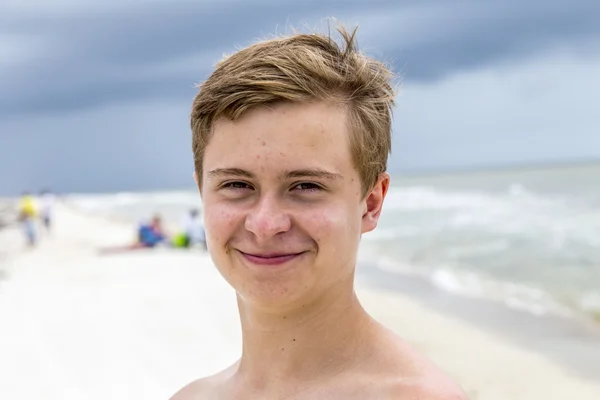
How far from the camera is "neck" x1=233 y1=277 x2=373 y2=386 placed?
1912mm

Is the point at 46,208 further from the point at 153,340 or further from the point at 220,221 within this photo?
the point at 220,221

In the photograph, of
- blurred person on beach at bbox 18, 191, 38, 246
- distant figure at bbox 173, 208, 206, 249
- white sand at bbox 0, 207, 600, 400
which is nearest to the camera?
white sand at bbox 0, 207, 600, 400

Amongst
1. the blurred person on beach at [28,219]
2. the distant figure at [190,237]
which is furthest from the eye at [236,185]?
the blurred person on beach at [28,219]

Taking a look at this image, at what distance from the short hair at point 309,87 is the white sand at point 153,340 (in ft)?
17.1

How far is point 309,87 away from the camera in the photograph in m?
1.76

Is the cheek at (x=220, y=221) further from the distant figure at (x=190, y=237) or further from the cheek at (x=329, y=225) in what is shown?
the distant figure at (x=190, y=237)

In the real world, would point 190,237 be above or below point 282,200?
below

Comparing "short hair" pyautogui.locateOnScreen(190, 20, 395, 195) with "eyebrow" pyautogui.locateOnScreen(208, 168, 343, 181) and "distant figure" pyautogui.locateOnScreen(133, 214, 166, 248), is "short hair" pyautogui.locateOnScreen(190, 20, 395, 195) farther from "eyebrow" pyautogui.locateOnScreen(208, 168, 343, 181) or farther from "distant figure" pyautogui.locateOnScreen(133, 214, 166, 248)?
"distant figure" pyautogui.locateOnScreen(133, 214, 166, 248)

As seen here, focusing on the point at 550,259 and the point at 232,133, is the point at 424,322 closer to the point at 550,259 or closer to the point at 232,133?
the point at 550,259

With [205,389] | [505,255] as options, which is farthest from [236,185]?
[505,255]

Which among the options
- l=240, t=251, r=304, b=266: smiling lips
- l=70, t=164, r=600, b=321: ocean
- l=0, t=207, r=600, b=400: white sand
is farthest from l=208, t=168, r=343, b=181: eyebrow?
l=70, t=164, r=600, b=321: ocean

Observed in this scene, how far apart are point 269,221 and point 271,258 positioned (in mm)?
102

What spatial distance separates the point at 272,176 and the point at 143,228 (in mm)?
16215

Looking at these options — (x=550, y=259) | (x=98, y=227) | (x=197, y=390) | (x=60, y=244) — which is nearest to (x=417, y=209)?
(x=98, y=227)
